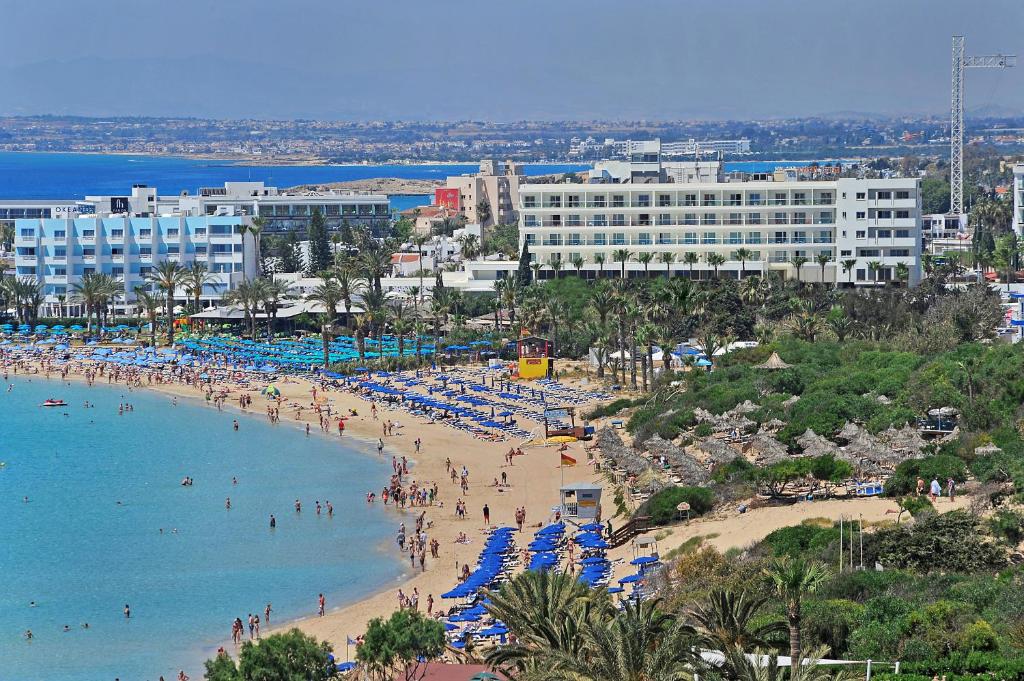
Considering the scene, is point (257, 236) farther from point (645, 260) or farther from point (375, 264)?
point (645, 260)

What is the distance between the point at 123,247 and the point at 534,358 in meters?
33.7

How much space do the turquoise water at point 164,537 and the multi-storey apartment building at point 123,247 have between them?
2648cm

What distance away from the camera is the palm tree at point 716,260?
75188 mm

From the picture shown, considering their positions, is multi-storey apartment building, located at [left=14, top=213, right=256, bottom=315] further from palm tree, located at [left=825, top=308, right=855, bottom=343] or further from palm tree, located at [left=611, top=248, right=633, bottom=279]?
palm tree, located at [left=825, top=308, right=855, bottom=343]

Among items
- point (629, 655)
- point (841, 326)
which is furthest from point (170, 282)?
point (629, 655)

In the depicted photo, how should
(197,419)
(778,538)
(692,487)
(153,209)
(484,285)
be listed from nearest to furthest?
(778,538) < (692,487) < (197,419) < (484,285) < (153,209)

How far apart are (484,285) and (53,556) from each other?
43517mm

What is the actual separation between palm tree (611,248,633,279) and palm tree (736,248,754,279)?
543cm

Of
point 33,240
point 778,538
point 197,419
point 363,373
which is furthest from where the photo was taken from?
point 33,240

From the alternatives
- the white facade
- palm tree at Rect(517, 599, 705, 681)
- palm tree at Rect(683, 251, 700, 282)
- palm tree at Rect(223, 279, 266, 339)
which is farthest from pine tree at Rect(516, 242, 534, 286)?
palm tree at Rect(517, 599, 705, 681)

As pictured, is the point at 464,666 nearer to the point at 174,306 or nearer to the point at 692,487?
the point at 692,487

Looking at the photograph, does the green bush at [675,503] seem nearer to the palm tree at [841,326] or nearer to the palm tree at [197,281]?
the palm tree at [841,326]

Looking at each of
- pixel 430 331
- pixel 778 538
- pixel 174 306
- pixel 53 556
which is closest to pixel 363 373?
pixel 430 331

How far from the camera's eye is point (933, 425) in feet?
135
